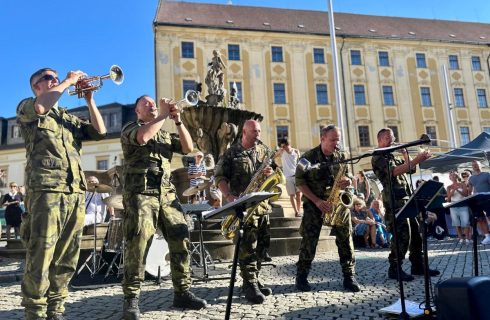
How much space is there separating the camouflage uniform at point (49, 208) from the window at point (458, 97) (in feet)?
139

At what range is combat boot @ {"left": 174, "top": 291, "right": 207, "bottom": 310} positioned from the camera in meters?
4.44

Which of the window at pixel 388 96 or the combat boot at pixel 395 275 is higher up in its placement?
the window at pixel 388 96

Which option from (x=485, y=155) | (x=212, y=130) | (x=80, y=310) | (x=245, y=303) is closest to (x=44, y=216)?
(x=80, y=310)

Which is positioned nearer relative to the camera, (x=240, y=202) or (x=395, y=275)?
(x=240, y=202)

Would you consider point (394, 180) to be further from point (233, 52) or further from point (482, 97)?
point (482, 97)

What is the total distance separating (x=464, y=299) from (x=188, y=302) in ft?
8.75

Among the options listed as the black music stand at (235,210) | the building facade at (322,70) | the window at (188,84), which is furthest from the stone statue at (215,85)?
the window at (188,84)

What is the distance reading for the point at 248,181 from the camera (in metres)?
5.12

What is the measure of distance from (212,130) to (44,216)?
9.88 m

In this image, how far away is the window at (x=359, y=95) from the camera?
38469 millimetres

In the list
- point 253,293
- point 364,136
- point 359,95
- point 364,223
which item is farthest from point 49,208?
point 359,95

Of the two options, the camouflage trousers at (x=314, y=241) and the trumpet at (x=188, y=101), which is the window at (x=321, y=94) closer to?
the camouflage trousers at (x=314, y=241)

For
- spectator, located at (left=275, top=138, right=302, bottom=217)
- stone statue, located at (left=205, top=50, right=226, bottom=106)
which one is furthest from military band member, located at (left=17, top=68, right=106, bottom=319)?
stone statue, located at (left=205, top=50, right=226, bottom=106)

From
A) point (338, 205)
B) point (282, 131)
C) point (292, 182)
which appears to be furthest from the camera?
point (282, 131)
